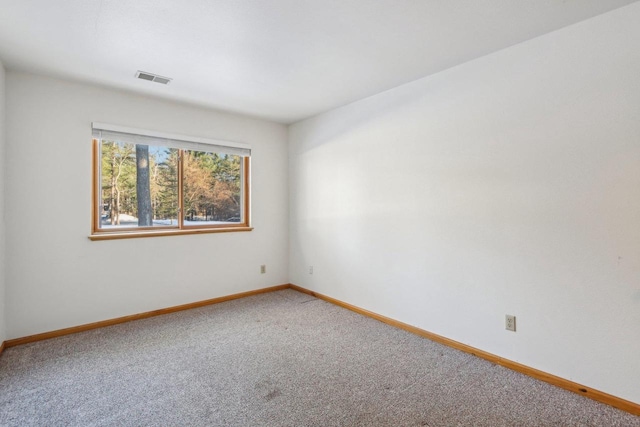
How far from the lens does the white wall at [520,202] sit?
1874 mm

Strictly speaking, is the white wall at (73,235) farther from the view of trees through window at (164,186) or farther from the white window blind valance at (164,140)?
the view of trees through window at (164,186)

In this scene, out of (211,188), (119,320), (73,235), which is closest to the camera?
(73,235)

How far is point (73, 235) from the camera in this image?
293cm

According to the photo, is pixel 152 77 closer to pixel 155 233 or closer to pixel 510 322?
pixel 155 233

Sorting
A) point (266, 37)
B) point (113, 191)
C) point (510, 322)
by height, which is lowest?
point (510, 322)

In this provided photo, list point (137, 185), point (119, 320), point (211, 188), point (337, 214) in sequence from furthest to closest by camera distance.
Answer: point (211, 188) < point (337, 214) < point (137, 185) < point (119, 320)

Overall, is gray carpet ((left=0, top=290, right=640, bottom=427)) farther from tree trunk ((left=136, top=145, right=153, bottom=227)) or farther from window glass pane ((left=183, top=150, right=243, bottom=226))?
window glass pane ((left=183, top=150, right=243, bottom=226))

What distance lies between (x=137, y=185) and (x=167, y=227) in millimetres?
557

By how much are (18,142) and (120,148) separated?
77cm

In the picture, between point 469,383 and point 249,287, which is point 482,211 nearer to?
point 469,383

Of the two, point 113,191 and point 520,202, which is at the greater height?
point 113,191

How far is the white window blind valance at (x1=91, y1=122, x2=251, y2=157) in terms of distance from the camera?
10.1 feet

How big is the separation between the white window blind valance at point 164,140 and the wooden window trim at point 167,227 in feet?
0.37

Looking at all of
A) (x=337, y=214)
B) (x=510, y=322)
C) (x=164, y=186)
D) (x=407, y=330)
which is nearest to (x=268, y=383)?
(x=407, y=330)
